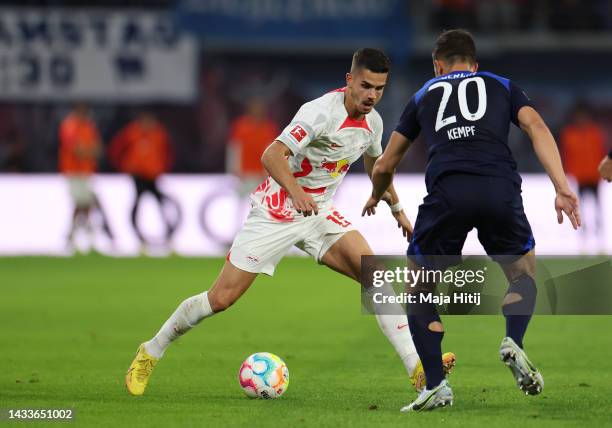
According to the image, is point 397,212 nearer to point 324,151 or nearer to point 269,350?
point 324,151

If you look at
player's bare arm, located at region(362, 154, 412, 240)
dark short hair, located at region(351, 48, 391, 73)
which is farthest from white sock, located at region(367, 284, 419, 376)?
dark short hair, located at region(351, 48, 391, 73)

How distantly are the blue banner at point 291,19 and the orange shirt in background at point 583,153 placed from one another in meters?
7.46

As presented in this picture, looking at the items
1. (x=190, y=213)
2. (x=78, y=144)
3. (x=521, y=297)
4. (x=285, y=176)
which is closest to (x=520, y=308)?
(x=521, y=297)

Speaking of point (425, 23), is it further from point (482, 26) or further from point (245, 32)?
point (245, 32)

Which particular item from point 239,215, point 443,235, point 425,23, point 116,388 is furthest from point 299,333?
point 425,23

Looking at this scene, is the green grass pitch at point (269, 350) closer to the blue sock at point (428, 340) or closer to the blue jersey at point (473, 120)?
the blue sock at point (428, 340)

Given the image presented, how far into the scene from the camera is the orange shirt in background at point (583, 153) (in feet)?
63.5

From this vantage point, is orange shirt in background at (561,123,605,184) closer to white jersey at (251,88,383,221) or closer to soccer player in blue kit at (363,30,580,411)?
white jersey at (251,88,383,221)

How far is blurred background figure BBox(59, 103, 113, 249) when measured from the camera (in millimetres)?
19062

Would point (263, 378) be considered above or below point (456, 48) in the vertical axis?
below

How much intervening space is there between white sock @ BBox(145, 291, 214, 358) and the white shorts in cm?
31

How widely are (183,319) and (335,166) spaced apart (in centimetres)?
127

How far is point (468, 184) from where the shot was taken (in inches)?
248

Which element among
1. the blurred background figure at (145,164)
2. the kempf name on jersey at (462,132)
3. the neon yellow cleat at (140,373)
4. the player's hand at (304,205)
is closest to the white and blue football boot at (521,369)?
the kempf name on jersey at (462,132)
